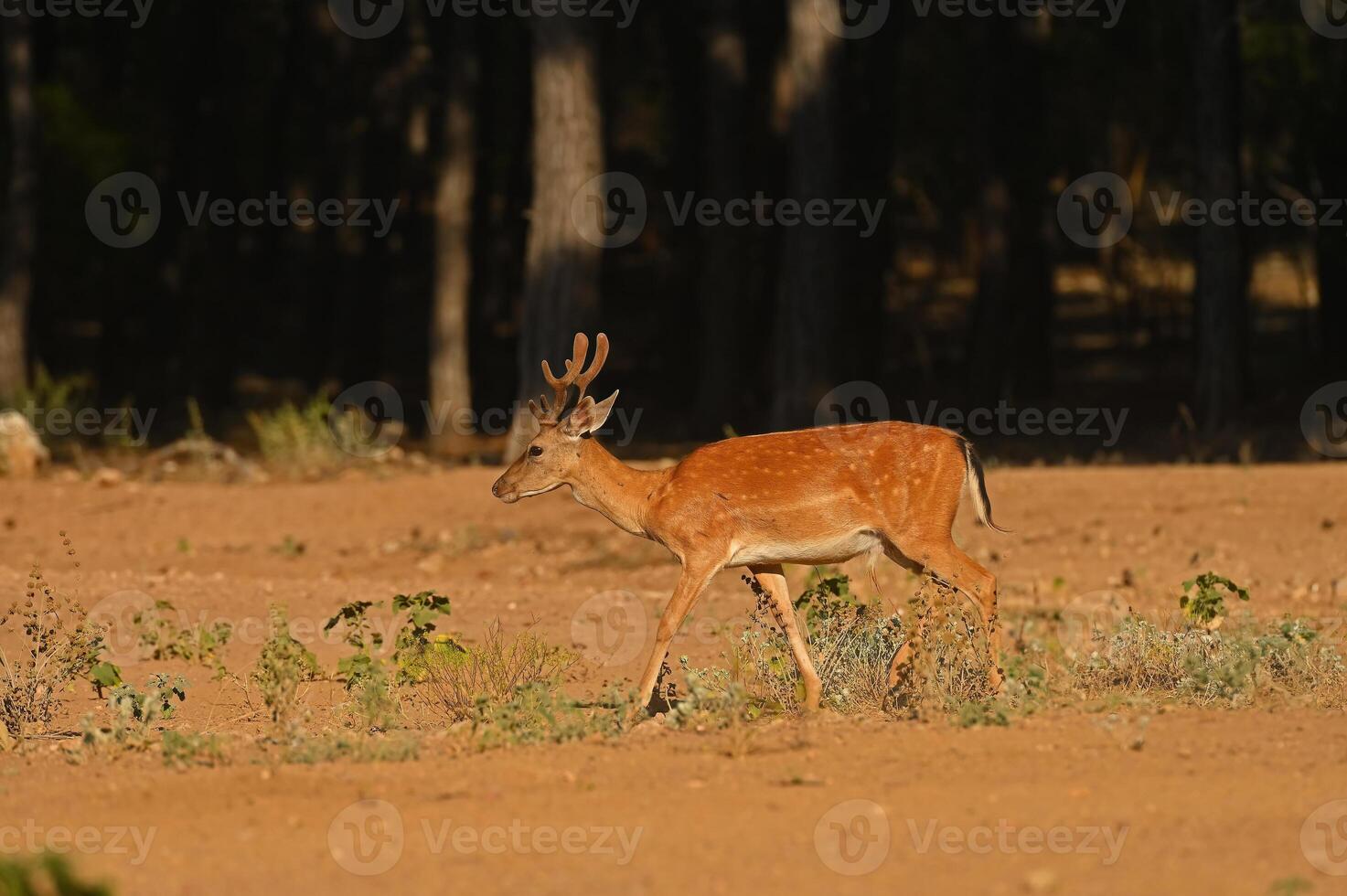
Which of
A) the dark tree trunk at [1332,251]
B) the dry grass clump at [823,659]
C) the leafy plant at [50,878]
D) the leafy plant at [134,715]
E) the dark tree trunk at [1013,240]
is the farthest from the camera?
the dark tree trunk at [1332,251]

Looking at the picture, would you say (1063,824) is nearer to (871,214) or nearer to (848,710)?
(848,710)

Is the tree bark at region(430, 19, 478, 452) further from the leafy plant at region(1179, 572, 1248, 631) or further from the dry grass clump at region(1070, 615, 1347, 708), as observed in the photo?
the dry grass clump at region(1070, 615, 1347, 708)

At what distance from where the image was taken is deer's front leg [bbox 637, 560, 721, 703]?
8680 mm

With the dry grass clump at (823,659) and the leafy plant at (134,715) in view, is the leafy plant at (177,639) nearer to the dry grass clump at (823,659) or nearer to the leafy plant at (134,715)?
the leafy plant at (134,715)

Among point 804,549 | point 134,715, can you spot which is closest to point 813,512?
point 804,549

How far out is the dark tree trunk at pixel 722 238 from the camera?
818 inches

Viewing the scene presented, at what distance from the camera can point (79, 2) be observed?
2645 cm

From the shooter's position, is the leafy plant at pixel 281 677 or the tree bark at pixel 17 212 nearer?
the leafy plant at pixel 281 677

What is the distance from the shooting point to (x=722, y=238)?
20828mm

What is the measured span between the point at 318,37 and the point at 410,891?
2400 centimetres

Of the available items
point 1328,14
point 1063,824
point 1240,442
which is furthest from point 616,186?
point 1063,824

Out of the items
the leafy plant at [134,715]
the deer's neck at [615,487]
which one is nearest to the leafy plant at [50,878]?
the leafy plant at [134,715]

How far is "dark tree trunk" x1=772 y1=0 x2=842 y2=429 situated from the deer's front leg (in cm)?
893

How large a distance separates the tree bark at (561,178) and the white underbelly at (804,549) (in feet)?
30.8
